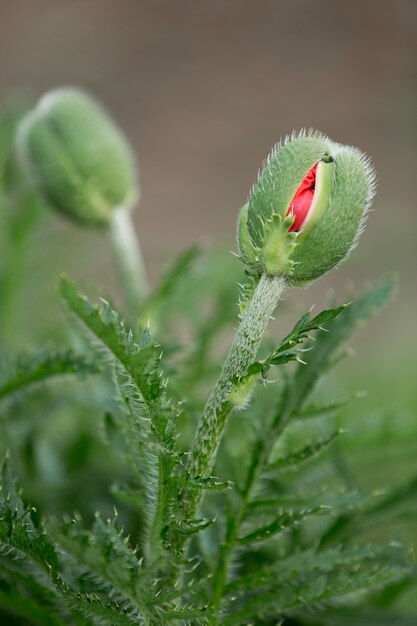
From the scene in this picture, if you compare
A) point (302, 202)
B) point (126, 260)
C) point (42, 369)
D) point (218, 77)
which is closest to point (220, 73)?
point (218, 77)

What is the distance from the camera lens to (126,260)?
875 millimetres

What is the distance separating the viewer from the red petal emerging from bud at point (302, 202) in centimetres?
47

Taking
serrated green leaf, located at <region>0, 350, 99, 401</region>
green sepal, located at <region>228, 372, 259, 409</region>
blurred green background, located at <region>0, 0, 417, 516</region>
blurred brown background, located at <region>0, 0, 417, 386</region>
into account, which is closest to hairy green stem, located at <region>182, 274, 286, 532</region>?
green sepal, located at <region>228, 372, 259, 409</region>

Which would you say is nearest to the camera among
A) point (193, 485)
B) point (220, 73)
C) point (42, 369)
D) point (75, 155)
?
point (193, 485)

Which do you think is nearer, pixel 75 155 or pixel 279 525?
pixel 279 525

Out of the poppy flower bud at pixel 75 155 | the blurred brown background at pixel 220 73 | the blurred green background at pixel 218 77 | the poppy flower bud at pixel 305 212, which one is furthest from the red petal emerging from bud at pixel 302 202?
Answer: the blurred brown background at pixel 220 73

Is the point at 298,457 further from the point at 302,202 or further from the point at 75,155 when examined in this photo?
the point at 75,155

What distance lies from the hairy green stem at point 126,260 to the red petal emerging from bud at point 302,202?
1.29ft

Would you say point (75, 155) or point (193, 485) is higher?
point (75, 155)

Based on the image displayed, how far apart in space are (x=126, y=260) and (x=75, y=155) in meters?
0.10

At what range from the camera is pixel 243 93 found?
17.2 ft

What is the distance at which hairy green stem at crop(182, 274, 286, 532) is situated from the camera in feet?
1.52

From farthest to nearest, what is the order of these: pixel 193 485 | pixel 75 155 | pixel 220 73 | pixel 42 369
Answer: pixel 220 73, pixel 75 155, pixel 42 369, pixel 193 485

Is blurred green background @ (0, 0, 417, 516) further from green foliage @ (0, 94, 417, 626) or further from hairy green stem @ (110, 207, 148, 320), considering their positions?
green foliage @ (0, 94, 417, 626)
